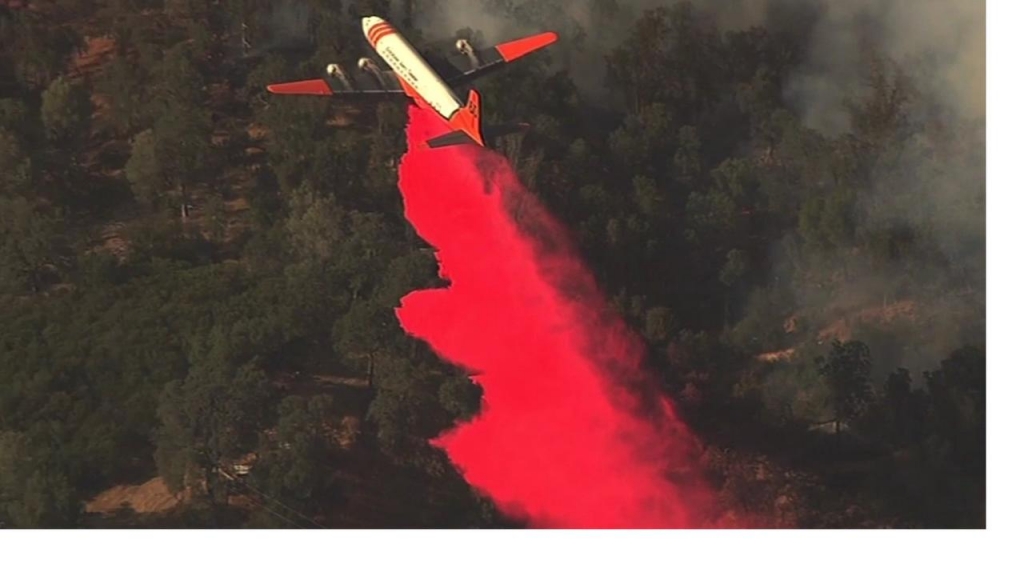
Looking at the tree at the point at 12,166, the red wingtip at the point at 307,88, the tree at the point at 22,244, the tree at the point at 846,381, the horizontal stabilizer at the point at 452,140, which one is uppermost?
the red wingtip at the point at 307,88

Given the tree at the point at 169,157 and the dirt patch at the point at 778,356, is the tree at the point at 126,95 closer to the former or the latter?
the tree at the point at 169,157

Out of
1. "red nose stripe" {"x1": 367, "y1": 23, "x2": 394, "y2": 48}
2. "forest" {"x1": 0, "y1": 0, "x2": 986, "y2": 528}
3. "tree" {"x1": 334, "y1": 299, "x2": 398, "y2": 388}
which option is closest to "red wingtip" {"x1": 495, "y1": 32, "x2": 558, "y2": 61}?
"forest" {"x1": 0, "y1": 0, "x2": 986, "y2": 528}

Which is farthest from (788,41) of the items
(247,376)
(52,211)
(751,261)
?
(52,211)

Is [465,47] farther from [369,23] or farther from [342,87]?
[342,87]

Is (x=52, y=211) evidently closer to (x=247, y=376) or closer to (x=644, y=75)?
(x=247, y=376)

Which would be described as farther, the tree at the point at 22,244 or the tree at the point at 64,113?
the tree at the point at 64,113

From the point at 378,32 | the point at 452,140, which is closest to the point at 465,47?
the point at 378,32

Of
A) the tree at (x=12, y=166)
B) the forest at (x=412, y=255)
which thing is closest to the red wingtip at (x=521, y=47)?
the forest at (x=412, y=255)
